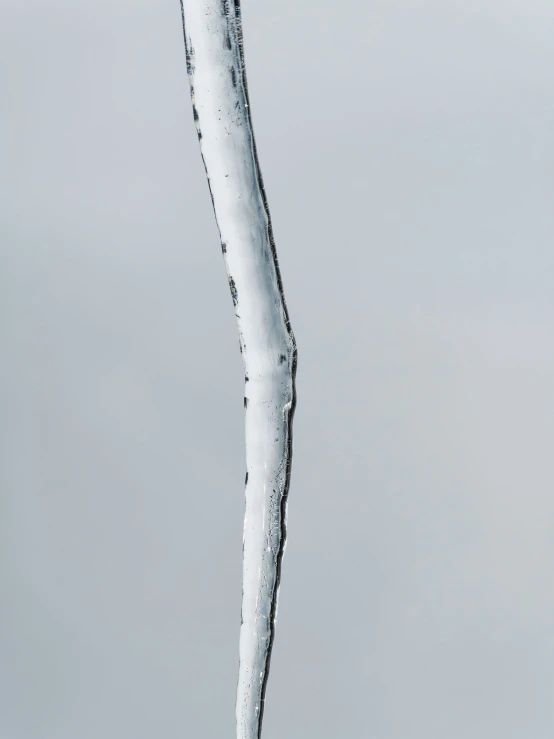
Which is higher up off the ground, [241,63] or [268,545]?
[241,63]

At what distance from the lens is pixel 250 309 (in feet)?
0.88

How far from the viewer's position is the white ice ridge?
25cm

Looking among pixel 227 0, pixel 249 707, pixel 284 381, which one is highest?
pixel 227 0

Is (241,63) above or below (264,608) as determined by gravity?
above

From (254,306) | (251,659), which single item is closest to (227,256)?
(254,306)

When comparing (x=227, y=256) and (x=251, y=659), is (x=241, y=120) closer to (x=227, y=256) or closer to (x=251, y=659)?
(x=227, y=256)

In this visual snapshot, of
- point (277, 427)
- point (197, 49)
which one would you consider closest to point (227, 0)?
point (197, 49)

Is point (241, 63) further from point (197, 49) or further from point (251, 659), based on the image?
point (251, 659)

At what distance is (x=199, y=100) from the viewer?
0.83ft

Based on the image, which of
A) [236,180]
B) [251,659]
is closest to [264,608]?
[251,659]

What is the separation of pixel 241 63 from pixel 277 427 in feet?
0.37

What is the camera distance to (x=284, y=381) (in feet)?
0.92

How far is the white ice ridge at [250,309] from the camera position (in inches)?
9.8

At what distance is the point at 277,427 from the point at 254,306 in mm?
42
